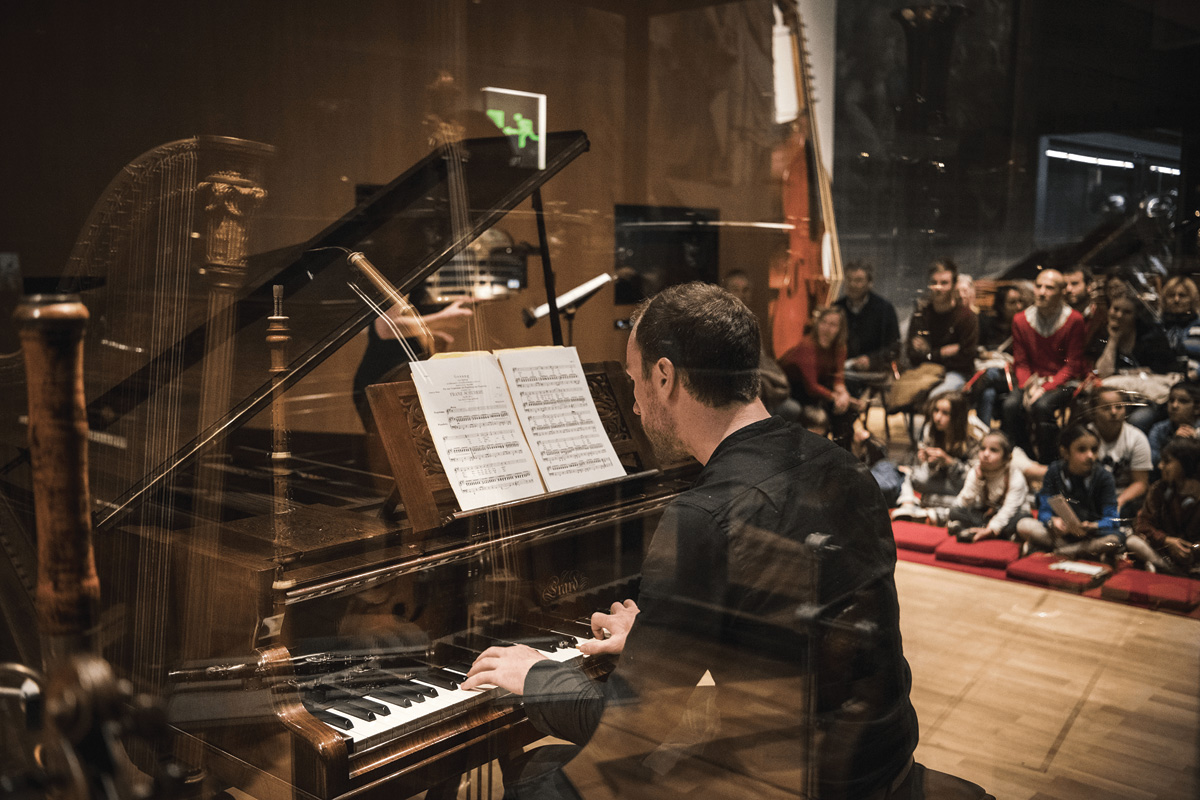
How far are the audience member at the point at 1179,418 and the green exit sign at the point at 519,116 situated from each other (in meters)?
2.00

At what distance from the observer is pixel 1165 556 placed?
2.60 metres

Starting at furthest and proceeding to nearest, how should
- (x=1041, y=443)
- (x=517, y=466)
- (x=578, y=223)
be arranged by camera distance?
(x=578, y=223) < (x=1041, y=443) < (x=517, y=466)

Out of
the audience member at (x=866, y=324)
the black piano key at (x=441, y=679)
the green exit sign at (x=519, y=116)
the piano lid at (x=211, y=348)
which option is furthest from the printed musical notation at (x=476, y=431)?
the audience member at (x=866, y=324)

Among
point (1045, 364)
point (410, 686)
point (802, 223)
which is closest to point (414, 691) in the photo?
point (410, 686)

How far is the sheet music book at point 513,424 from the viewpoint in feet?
5.30

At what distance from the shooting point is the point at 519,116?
3.23 meters

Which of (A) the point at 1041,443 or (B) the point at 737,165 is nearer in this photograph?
(A) the point at 1041,443

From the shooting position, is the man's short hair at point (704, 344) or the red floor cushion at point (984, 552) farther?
the red floor cushion at point (984, 552)

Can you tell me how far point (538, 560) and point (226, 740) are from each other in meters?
0.61

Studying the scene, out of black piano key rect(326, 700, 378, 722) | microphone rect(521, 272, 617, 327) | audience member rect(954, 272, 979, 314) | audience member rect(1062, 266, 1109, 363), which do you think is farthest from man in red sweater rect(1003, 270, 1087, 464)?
black piano key rect(326, 700, 378, 722)

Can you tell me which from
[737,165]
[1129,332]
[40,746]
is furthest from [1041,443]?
[40,746]

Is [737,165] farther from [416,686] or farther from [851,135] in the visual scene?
[416,686]

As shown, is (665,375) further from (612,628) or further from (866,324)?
(866,324)

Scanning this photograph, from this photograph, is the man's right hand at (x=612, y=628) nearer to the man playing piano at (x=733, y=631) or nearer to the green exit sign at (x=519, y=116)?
the man playing piano at (x=733, y=631)
